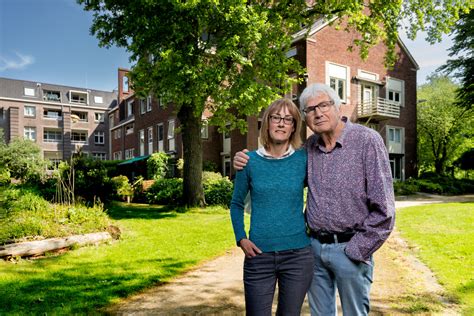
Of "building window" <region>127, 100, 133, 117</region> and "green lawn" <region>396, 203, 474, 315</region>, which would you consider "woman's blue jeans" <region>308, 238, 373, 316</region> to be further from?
"building window" <region>127, 100, 133, 117</region>

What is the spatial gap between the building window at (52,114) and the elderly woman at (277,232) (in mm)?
53232

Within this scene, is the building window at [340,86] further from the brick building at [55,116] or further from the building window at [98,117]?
the building window at [98,117]

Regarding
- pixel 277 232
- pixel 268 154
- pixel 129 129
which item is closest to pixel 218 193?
pixel 268 154

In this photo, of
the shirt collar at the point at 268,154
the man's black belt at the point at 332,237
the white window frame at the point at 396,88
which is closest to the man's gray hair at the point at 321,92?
the shirt collar at the point at 268,154

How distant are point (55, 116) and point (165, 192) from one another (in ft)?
127

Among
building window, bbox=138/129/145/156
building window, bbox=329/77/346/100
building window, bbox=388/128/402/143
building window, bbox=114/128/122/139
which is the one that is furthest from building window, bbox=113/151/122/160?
building window, bbox=388/128/402/143

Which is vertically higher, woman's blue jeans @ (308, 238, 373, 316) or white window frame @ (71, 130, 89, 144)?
white window frame @ (71, 130, 89, 144)

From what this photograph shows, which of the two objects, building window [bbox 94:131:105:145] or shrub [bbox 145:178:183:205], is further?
building window [bbox 94:131:105:145]

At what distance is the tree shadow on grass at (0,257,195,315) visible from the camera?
4605mm

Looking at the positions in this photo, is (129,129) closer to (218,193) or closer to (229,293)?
(218,193)

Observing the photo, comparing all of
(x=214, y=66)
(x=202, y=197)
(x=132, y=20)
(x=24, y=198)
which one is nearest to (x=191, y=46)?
(x=214, y=66)

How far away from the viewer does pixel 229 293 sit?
5.07 metres

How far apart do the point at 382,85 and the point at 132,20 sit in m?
20.5

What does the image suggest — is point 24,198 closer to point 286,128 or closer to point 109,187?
point 109,187
